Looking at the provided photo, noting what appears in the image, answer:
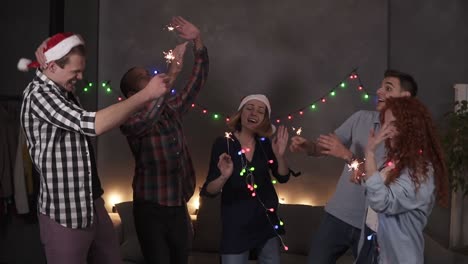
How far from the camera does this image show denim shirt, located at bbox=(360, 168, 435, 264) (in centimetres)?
271

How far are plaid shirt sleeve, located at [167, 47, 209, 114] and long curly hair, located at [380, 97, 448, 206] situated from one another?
1.12m

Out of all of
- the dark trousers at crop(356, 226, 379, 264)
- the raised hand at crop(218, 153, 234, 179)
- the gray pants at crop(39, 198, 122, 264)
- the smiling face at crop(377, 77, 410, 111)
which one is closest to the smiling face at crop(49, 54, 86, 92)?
the gray pants at crop(39, 198, 122, 264)

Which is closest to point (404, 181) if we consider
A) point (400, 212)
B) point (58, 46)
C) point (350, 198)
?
point (400, 212)

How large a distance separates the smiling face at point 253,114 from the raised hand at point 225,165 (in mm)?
305

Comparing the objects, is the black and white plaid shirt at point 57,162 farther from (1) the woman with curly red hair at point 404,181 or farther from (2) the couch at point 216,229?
(2) the couch at point 216,229

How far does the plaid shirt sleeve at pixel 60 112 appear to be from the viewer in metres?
2.36

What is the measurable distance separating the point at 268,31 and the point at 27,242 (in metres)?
2.41

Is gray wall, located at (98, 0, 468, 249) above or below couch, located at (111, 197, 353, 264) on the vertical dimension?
above

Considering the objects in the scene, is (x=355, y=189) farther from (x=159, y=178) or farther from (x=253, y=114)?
(x=159, y=178)

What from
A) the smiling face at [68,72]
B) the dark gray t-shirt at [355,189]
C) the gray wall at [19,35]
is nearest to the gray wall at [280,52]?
the gray wall at [19,35]

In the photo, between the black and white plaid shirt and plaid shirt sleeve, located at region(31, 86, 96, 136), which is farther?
the black and white plaid shirt

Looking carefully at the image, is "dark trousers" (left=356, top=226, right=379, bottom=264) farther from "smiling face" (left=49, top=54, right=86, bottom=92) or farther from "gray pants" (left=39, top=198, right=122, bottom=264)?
"smiling face" (left=49, top=54, right=86, bottom=92)

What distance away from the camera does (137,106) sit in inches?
91.4

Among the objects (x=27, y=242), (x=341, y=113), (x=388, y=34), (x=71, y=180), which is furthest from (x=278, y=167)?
(x=27, y=242)
